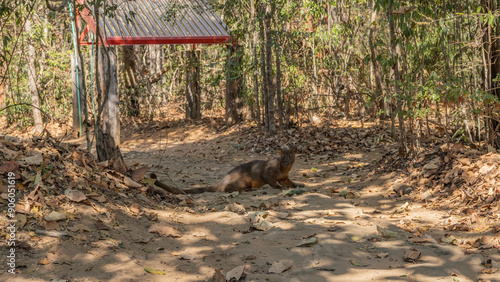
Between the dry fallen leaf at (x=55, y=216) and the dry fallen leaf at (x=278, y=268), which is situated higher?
the dry fallen leaf at (x=55, y=216)

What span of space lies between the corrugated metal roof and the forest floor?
6039mm

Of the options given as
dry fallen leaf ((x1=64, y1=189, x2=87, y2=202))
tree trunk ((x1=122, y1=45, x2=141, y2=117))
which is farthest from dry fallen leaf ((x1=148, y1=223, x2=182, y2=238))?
tree trunk ((x1=122, y1=45, x2=141, y2=117))

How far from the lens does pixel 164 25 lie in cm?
1349

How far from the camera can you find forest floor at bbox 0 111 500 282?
4.11 m

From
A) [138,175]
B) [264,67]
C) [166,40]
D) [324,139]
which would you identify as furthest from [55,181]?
[264,67]

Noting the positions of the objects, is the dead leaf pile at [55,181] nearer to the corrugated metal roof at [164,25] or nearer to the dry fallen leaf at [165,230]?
the dry fallen leaf at [165,230]

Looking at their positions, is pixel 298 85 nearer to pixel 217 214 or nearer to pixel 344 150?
pixel 344 150

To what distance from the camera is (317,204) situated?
22.8 feet

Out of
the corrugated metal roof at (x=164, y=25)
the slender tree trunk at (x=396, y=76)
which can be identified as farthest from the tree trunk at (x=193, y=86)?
the slender tree trunk at (x=396, y=76)

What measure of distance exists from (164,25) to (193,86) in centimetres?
541

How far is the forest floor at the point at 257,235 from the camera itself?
4.11 meters

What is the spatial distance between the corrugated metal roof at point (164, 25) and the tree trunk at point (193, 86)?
3149 mm

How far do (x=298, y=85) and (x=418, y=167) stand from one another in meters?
7.21

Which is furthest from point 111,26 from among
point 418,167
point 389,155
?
point 418,167
